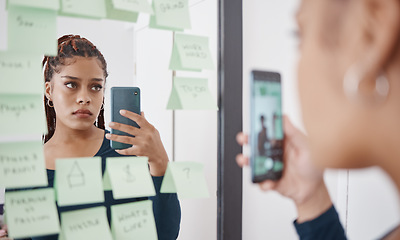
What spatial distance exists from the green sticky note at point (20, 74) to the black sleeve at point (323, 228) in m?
0.50

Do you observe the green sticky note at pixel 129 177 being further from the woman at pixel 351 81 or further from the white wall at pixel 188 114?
the woman at pixel 351 81

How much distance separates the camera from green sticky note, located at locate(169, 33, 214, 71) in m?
0.72

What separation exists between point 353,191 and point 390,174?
47 cm

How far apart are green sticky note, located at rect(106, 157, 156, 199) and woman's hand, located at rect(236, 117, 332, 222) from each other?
7.2 inches

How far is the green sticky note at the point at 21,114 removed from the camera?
0.56 m

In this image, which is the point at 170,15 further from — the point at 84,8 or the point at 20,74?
the point at 20,74

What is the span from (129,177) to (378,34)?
1.60 ft

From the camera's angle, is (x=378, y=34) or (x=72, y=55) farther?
(x=72, y=55)

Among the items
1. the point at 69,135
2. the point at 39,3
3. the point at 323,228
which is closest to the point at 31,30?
the point at 39,3

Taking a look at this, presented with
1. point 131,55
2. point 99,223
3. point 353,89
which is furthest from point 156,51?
point 353,89

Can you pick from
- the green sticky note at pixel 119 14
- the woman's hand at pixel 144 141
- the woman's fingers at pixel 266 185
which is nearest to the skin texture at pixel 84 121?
the woman's hand at pixel 144 141

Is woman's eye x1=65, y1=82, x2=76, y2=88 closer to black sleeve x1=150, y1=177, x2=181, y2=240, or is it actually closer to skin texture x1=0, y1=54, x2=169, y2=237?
skin texture x1=0, y1=54, x2=169, y2=237

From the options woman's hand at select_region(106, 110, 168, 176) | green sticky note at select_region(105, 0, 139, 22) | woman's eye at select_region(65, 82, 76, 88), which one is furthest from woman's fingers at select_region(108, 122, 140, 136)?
green sticky note at select_region(105, 0, 139, 22)

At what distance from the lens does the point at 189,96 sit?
736 millimetres
